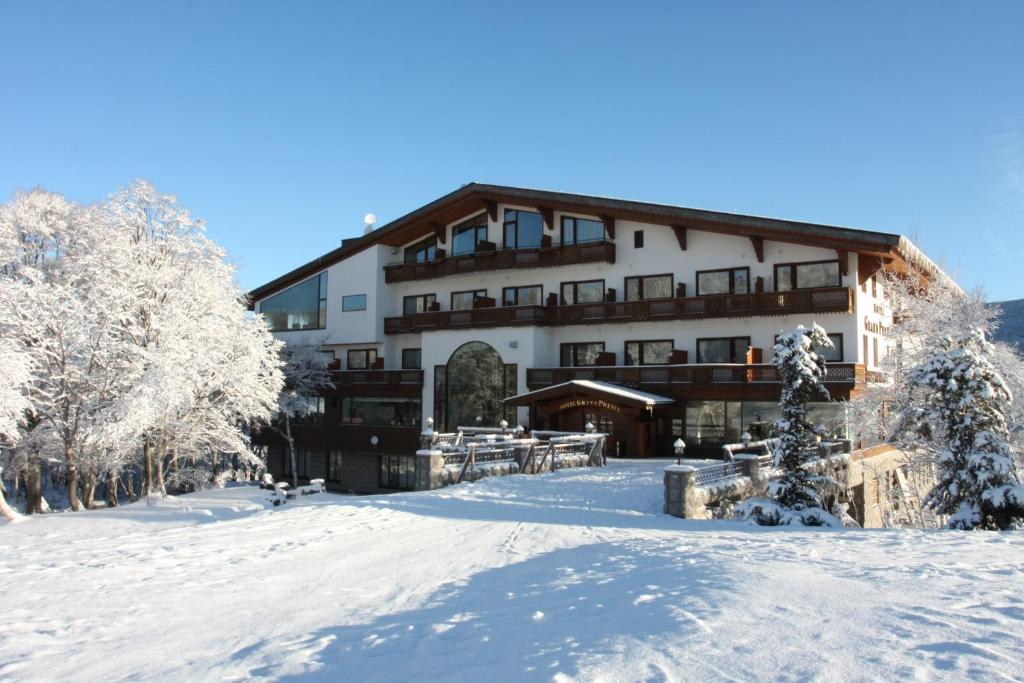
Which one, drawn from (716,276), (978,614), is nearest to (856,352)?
(716,276)

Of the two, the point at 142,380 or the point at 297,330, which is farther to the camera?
the point at 297,330

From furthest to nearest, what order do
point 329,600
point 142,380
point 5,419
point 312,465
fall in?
point 312,465, point 142,380, point 5,419, point 329,600

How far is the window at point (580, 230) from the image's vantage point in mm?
37531

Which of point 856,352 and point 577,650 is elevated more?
point 856,352

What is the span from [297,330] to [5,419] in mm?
27016

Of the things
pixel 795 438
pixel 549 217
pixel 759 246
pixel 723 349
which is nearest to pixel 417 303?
pixel 549 217

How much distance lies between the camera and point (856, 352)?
31.0 meters

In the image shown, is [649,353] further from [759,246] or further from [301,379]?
[301,379]

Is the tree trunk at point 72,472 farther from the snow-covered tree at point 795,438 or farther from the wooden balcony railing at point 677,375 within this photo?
the snow-covered tree at point 795,438

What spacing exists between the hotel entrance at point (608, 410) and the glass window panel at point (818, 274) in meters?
7.78

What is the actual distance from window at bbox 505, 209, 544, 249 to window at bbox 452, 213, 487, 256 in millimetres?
1630

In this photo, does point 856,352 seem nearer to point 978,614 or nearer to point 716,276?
point 716,276

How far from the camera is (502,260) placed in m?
39.2

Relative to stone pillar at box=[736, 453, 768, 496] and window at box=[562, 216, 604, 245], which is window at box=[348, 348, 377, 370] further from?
Result: stone pillar at box=[736, 453, 768, 496]
